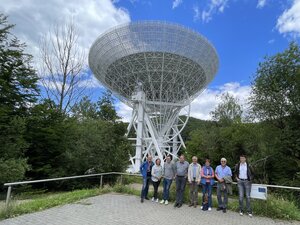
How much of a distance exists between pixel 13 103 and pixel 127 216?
1150 cm

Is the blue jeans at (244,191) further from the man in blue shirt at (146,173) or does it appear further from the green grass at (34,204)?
the green grass at (34,204)

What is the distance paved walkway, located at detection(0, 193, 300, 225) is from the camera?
625cm

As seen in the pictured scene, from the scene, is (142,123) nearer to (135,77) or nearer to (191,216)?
(135,77)

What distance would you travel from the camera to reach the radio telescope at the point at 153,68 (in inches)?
926

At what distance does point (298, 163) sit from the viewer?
11.6 m

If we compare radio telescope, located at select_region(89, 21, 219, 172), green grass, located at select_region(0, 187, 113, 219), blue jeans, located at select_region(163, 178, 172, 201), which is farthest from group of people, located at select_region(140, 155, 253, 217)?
radio telescope, located at select_region(89, 21, 219, 172)

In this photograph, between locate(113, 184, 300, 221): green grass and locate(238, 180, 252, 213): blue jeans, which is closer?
locate(113, 184, 300, 221): green grass

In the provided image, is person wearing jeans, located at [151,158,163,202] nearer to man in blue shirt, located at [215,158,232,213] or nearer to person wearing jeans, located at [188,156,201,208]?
person wearing jeans, located at [188,156,201,208]

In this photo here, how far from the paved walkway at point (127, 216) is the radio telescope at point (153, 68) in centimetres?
1672

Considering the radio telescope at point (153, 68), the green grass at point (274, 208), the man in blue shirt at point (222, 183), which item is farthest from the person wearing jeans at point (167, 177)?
the radio telescope at point (153, 68)

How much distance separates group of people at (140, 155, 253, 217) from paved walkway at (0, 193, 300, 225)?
37 cm

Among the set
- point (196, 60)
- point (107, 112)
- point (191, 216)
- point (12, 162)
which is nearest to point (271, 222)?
point (191, 216)

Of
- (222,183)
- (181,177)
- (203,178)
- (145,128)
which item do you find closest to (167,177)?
(181,177)

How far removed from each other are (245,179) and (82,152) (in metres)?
10.4
